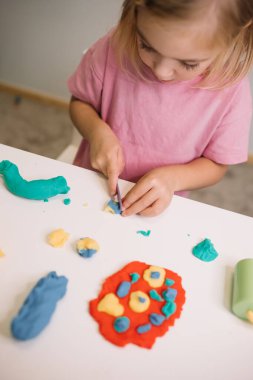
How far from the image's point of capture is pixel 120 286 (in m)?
0.44

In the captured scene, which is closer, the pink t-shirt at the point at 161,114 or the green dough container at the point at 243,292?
the green dough container at the point at 243,292

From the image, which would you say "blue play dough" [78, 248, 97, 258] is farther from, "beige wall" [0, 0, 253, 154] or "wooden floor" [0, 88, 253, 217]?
"beige wall" [0, 0, 253, 154]

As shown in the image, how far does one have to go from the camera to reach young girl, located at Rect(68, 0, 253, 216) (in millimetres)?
460

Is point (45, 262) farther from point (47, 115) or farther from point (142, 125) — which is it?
point (47, 115)

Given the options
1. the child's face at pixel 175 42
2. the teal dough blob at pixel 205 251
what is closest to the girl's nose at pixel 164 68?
the child's face at pixel 175 42

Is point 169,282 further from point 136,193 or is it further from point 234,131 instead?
point 234,131

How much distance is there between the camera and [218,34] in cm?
47

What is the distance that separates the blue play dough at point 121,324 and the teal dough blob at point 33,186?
0.71 ft

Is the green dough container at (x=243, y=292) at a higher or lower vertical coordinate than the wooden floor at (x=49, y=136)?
higher

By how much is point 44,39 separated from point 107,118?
114cm

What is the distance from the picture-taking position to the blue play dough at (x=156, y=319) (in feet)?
1.37

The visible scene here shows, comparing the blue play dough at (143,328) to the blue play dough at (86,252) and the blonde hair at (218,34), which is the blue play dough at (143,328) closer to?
the blue play dough at (86,252)

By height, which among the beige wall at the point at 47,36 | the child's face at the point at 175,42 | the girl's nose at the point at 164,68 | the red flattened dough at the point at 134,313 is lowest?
the beige wall at the point at 47,36

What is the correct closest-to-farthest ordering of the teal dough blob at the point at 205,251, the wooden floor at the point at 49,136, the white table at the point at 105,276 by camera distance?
the white table at the point at 105,276 → the teal dough blob at the point at 205,251 → the wooden floor at the point at 49,136
